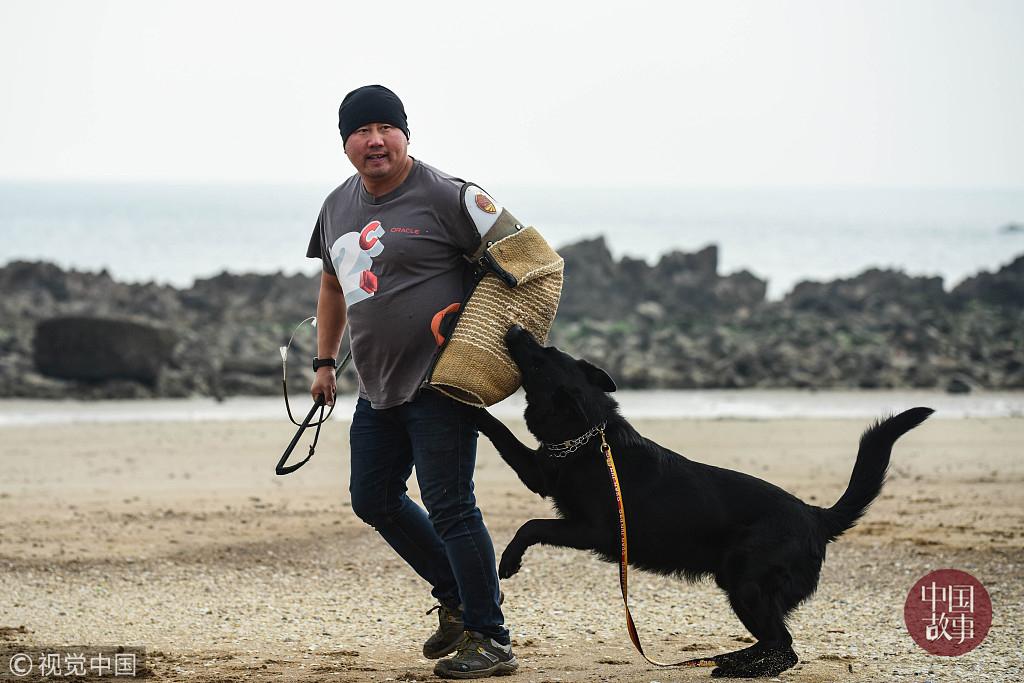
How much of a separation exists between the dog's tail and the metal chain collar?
3.25 ft

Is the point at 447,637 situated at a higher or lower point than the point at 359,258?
lower

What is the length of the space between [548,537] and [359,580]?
2.53 meters

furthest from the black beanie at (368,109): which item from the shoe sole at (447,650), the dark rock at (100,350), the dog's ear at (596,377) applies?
the dark rock at (100,350)

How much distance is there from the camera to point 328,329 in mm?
4906

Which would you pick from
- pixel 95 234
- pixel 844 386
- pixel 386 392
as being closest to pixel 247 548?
pixel 386 392

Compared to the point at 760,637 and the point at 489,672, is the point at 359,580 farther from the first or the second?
the point at 760,637

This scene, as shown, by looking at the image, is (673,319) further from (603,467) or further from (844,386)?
(603,467)

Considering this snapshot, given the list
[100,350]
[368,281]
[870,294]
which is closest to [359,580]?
[368,281]

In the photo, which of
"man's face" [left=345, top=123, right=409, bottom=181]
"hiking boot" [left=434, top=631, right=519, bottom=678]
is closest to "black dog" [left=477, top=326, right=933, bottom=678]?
"hiking boot" [left=434, top=631, right=519, bottom=678]

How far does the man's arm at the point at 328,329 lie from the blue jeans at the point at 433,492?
1.08 feet

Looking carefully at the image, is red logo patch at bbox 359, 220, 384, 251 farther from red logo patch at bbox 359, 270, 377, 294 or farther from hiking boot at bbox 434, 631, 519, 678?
hiking boot at bbox 434, 631, 519, 678

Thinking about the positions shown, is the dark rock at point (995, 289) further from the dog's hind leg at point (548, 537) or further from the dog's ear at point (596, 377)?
the dog's hind leg at point (548, 537)

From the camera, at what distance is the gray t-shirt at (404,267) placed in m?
4.33

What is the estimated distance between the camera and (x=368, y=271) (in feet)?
14.3
